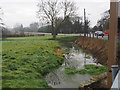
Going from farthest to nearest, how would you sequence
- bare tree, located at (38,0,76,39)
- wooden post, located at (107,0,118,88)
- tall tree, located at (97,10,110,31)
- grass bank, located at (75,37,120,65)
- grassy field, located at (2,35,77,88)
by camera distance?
bare tree, located at (38,0,76,39) → grass bank, located at (75,37,120,65) → grassy field, located at (2,35,77,88) → tall tree, located at (97,10,110,31) → wooden post, located at (107,0,118,88)

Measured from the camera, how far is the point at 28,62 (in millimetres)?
1279

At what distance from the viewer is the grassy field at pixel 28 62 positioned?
83cm

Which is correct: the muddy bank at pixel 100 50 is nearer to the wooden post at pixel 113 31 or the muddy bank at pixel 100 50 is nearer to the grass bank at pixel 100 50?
the grass bank at pixel 100 50

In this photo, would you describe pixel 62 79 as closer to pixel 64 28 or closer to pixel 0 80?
pixel 0 80

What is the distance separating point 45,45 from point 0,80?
52.9 inches

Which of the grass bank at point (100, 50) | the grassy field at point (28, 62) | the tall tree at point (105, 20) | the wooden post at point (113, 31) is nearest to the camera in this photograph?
the wooden post at point (113, 31)

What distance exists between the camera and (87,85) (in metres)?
0.81

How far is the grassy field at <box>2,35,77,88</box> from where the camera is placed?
83cm

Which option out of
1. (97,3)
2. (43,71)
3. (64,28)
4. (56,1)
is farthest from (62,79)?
(56,1)

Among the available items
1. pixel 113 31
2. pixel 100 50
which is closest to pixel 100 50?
pixel 100 50

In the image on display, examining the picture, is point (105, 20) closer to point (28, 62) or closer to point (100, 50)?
point (100, 50)

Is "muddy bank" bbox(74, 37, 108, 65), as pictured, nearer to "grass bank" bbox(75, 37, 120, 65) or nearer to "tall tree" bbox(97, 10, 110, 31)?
"grass bank" bbox(75, 37, 120, 65)

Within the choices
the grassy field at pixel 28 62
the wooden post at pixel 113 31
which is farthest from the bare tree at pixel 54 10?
the wooden post at pixel 113 31

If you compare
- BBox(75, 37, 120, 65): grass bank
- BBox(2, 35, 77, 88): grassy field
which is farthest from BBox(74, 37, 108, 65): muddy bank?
BBox(2, 35, 77, 88): grassy field
